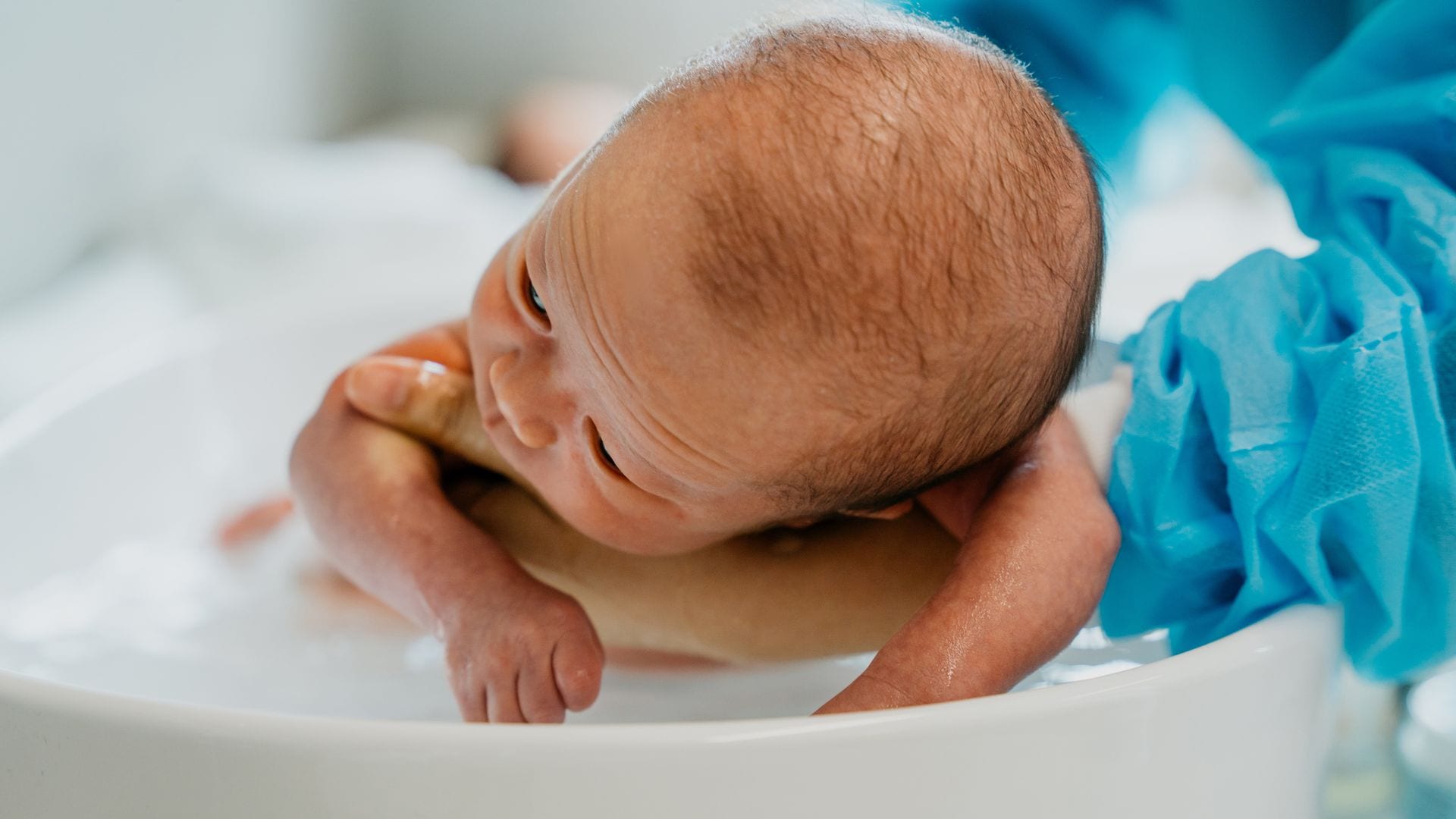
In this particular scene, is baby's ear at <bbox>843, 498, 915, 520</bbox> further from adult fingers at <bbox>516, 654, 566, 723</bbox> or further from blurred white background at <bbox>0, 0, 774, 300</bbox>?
blurred white background at <bbox>0, 0, 774, 300</bbox>

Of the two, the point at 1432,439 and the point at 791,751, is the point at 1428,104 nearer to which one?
the point at 1432,439

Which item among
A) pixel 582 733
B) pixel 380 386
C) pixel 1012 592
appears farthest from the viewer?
pixel 380 386

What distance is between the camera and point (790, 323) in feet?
1.28

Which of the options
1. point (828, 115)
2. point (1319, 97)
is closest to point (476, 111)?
point (1319, 97)

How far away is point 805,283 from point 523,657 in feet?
0.56

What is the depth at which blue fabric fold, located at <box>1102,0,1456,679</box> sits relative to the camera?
1.43 feet

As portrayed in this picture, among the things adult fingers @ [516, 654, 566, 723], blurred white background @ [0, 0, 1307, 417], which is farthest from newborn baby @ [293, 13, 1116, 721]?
blurred white background @ [0, 0, 1307, 417]

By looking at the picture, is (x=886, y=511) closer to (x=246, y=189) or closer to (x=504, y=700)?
(x=504, y=700)

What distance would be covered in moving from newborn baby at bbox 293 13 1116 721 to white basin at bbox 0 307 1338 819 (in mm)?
63

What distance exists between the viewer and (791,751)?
332 millimetres

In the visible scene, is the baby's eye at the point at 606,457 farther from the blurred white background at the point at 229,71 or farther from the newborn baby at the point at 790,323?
the blurred white background at the point at 229,71

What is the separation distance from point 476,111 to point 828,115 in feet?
5.11

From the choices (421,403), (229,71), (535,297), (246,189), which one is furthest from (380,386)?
(229,71)

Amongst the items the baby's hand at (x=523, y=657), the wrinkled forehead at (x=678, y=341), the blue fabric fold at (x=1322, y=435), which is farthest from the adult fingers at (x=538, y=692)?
the blue fabric fold at (x=1322, y=435)
